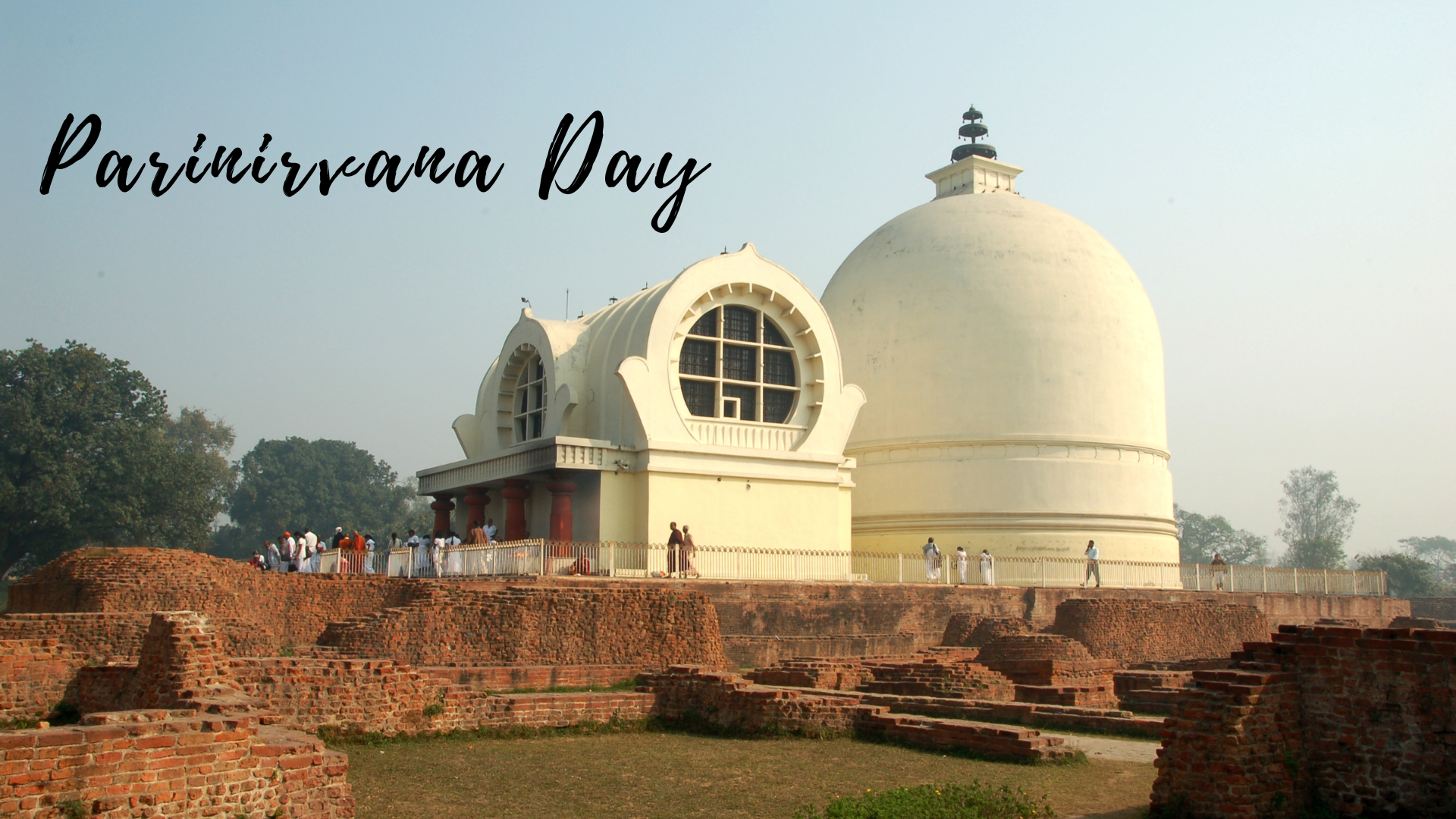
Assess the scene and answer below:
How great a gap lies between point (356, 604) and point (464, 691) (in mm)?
5929

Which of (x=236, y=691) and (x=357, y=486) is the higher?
(x=357, y=486)

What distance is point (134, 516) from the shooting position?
4059 cm

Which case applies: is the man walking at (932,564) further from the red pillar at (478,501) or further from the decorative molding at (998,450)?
the red pillar at (478,501)

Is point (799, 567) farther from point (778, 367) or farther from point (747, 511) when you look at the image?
point (778, 367)

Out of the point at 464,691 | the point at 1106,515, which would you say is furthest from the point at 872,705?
the point at 1106,515

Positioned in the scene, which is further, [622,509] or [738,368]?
[738,368]

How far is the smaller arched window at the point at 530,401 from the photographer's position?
1014 inches

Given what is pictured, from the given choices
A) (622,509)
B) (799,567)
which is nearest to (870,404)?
(799,567)

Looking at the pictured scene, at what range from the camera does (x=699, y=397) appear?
23875 millimetres

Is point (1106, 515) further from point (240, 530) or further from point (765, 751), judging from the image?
point (240, 530)

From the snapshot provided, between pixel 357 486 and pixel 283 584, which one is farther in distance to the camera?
pixel 357 486

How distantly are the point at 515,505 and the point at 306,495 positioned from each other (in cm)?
5421

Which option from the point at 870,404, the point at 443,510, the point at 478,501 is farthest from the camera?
the point at 870,404

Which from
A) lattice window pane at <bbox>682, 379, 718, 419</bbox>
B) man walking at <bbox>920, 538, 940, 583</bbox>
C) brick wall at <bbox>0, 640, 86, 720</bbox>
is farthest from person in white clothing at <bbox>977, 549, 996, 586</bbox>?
brick wall at <bbox>0, 640, 86, 720</bbox>
